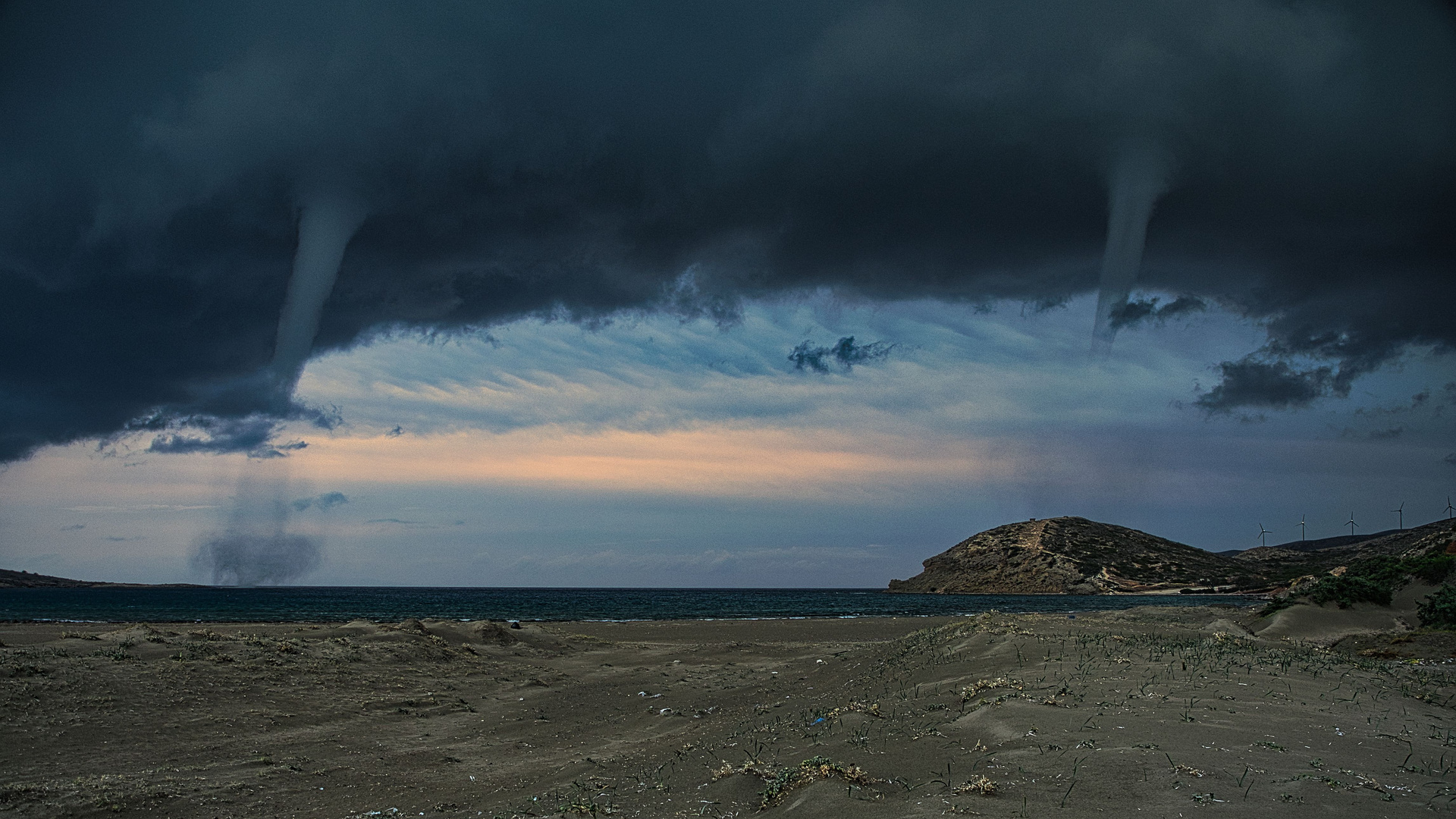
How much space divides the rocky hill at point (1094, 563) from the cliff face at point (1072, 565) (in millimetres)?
173

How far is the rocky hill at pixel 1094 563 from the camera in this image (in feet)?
439

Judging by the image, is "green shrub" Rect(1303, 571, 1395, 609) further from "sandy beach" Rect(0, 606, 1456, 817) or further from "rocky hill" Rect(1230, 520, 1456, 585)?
"rocky hill" Rect(1230, 520, 1456, 585)

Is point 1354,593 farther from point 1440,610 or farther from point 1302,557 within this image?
point 1302,557

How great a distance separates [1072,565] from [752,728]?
147456 mm

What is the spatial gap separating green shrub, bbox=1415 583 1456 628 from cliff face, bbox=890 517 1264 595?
118m

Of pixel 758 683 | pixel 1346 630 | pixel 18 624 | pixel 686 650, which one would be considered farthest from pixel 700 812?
pixel 18 624

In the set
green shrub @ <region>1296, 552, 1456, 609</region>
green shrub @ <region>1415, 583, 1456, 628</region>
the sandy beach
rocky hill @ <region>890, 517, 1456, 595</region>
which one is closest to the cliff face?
rocky hill @ <region>890, 517, 1456, 595</region>

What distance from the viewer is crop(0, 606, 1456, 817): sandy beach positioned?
23.1 feet

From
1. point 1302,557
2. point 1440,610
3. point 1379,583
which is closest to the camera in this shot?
point 1440,610

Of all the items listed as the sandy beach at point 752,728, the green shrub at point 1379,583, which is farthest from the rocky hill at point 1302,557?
the sandy beach at point 752,728

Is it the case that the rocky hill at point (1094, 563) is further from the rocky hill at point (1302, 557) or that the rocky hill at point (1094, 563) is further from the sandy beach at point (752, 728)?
the sandy beach at point (752, 728)

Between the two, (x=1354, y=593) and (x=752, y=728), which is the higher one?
(x=1354, y=593)

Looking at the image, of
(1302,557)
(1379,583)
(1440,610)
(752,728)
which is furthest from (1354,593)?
(1302,557)

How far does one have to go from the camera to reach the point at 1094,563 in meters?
142
